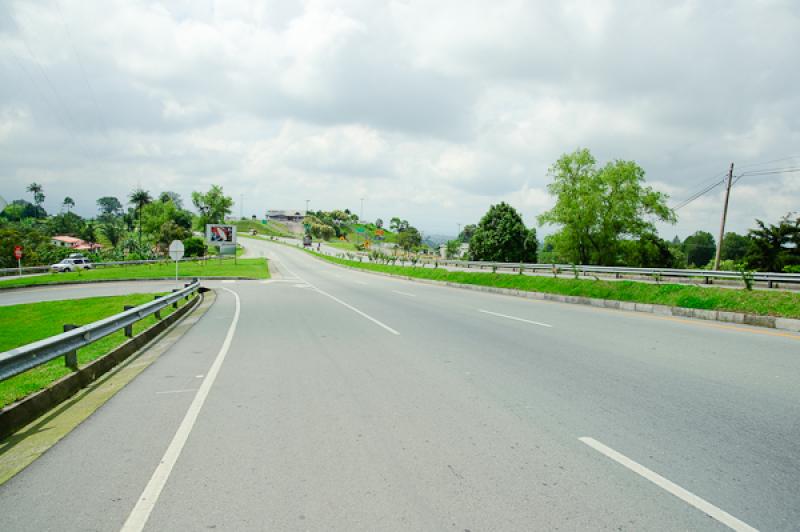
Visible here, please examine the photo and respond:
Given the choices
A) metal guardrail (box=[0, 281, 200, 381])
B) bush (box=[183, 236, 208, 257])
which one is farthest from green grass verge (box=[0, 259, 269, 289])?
metal guardrail (box=[0, 281, 200, 381])

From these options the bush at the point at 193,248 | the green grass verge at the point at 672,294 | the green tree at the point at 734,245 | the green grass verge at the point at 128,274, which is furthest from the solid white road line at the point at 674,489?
the green tree at the point at 734,245

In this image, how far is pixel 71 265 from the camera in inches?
Result: 2066

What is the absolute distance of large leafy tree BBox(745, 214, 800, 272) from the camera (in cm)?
4038

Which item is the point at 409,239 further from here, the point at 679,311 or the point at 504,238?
the point at 679,311

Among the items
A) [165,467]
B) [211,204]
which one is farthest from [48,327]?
[211,204]

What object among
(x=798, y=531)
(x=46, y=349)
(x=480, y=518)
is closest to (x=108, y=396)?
(x=46, y=349)

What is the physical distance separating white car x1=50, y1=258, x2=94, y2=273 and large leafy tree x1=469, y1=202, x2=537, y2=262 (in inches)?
2233

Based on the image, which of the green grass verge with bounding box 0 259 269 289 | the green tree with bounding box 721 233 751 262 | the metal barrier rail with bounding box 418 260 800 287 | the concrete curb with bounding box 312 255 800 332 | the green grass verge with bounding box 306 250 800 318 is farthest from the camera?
the green tree with bounding box 721 233 751 262

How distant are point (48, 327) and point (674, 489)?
18.9 meters

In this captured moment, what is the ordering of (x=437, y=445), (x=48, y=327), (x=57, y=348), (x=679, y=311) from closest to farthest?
(x=437, y=445) → (x=57, y=348) → (x=679, y=311) → (x=48, y=327)

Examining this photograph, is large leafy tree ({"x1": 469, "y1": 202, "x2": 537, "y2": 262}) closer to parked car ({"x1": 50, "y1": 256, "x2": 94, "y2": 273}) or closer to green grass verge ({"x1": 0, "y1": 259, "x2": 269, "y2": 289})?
green grass verge ({"x1": 0, "y1": 259, "x2": 269, "y2": 289})

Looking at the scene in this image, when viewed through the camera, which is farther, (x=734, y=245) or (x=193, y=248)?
(x=734, y=245)

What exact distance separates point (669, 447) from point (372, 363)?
428 centimetres

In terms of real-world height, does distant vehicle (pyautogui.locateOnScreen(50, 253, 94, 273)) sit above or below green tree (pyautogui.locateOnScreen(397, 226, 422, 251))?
below
